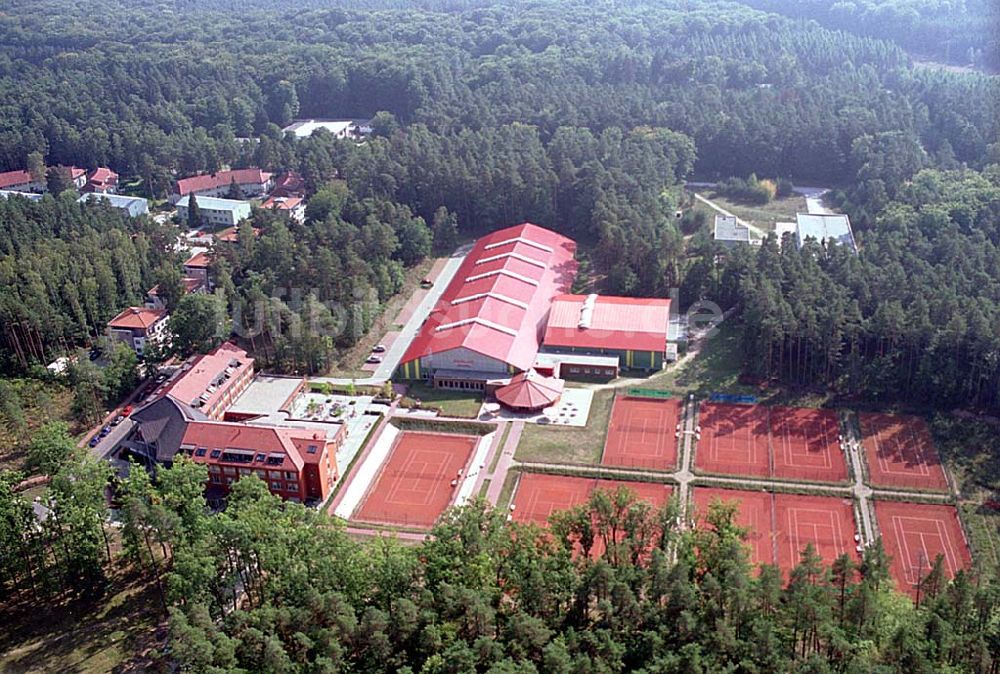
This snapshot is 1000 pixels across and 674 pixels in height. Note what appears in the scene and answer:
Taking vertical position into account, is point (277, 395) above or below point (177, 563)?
below

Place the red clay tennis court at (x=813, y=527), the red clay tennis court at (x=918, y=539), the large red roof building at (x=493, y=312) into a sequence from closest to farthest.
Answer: the red clay tennis court at (x=918, y=539) → the red clay tennis court at (x=813, y=527) → the large red roof building at (x=493, y=312)

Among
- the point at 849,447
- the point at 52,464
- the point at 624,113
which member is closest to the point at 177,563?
the point at 52,464

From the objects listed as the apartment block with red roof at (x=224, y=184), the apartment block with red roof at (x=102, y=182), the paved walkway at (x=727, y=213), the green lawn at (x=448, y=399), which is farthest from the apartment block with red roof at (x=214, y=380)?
the apartment block with red roof at (x=102, y=182)

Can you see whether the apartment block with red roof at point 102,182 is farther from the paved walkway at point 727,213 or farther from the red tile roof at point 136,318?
the paved walkway at point 727,213

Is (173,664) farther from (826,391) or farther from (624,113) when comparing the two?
(624,113)

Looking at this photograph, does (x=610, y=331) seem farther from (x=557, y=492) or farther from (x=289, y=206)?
(x=289, y=206)

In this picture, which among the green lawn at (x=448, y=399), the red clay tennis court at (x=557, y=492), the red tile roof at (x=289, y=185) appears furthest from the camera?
the red tile roof at (x=289, y=185)

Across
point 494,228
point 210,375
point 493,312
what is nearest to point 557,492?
point 493,312
